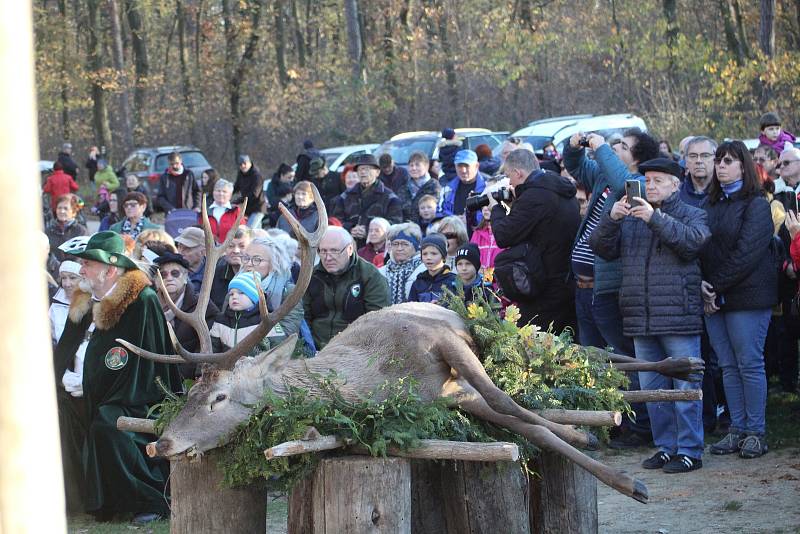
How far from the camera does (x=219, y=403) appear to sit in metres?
5.63

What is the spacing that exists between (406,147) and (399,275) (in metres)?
12.1

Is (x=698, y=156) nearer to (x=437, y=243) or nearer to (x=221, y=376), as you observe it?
(x=437, y=243)

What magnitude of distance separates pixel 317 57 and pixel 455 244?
3179 cm

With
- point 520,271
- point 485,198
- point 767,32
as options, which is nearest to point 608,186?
point 520,271

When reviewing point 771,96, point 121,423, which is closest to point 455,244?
point 121,423

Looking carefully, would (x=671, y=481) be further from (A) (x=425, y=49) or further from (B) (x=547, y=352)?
(A) (x=425, y=49)

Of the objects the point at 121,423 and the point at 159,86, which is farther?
the point at 159,86

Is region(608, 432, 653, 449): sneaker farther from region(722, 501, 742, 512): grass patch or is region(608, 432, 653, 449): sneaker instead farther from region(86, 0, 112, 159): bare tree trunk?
region(86, 0, 112, 159): bare tree trunk

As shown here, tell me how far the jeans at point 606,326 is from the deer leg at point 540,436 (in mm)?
2580

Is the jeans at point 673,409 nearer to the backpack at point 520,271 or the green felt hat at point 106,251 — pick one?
the backpack at point 520,271

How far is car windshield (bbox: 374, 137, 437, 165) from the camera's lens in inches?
818

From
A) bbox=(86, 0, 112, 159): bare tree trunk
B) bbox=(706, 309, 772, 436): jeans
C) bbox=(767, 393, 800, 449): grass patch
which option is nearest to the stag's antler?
bbox=(706, 309, 772, 436): jeans

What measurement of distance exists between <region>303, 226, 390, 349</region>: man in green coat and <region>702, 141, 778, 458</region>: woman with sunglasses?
2.29 metres

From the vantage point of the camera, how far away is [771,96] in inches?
886
